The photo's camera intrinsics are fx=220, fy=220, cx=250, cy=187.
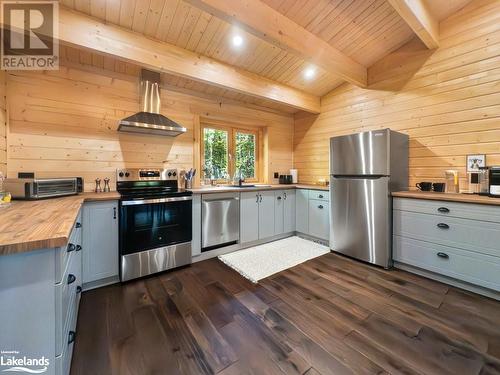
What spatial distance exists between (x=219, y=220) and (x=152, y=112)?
5.44 ft

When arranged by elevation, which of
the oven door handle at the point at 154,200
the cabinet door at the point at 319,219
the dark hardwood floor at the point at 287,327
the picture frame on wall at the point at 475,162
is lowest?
→ the dark hardwood floor at the point at 287,327

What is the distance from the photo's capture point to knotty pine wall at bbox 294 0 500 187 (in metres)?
2.39

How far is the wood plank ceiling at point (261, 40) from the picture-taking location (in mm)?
2066

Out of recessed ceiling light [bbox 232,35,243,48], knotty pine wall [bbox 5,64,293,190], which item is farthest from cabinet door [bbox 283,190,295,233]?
recessed ceiling light [bbox 232,35,243,48]

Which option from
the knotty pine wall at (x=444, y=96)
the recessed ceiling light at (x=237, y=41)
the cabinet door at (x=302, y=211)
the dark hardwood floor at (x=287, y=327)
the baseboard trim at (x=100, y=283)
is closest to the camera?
the dark hardwood floor at (x=287, y=327)

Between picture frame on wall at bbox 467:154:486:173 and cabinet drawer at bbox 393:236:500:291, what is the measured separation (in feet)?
3.25

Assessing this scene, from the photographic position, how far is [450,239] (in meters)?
2.22

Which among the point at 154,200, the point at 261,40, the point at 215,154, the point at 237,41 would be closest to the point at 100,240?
the point at 154,200

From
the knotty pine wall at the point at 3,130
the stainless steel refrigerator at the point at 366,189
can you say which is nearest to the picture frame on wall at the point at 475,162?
the stainless steel refrigerator at the point at 366,189

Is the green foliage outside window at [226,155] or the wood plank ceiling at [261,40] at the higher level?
the wood plank ceiling at [261,40]

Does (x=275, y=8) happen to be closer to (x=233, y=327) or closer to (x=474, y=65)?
(x=474, y=65)

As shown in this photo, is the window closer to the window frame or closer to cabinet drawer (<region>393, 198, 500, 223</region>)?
the window frame

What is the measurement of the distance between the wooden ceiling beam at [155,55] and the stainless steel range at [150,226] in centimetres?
130

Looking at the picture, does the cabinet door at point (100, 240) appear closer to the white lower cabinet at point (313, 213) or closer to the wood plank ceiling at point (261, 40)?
the wood plank ceiling at point (261, 40)
